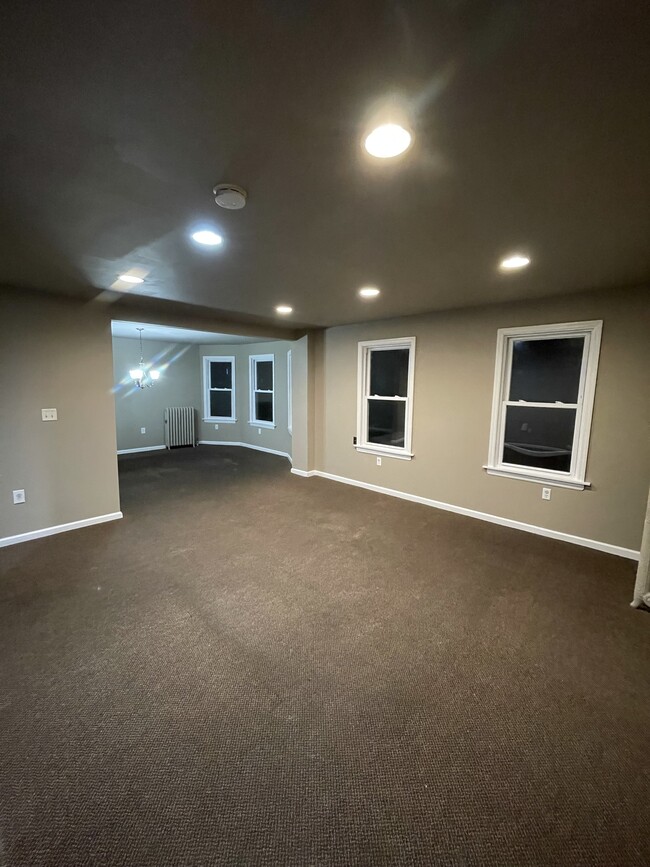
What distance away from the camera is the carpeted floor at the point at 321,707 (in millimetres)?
1265

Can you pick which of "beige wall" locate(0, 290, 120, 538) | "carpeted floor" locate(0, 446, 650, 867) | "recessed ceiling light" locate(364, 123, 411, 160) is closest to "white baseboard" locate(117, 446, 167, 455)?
"beige wall" locate(0, 290, 120, 538)

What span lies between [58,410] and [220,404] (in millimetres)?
5103

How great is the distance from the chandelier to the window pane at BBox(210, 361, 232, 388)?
136 centimetres

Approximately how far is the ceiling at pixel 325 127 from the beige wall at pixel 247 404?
509 centimetres

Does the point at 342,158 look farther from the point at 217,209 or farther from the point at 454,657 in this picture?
the point at 454,657

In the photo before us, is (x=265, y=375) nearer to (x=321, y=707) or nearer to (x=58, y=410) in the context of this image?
(x=58, y=410)

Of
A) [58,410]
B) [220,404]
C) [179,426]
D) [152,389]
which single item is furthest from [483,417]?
[152,389]

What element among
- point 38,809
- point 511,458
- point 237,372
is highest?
point 237,372

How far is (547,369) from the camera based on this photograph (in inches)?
150

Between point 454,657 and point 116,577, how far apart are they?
2557 mm

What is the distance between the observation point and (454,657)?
210 centimetres

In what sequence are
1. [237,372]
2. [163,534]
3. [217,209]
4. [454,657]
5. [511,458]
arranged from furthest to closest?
[237,372]
[511,458]
[163,534]
[454,657]
[217,209]

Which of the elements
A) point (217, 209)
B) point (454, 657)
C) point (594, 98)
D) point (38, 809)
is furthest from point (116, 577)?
point (594, 98)

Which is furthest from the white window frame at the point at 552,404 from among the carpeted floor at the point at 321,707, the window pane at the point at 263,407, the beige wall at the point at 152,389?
the beige wall at the point at 152,389
